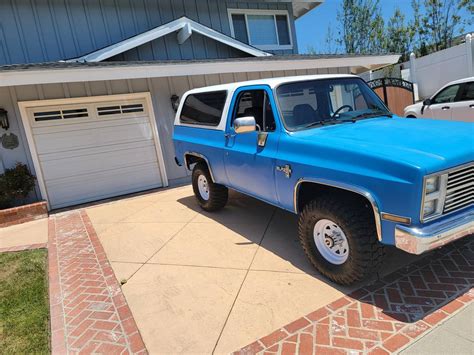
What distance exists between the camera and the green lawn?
3.24 m

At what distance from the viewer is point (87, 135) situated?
8.40m

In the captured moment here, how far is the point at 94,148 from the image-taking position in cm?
849

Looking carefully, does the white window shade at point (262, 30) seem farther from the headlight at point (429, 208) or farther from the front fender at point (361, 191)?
the headlight at point (429, 208)

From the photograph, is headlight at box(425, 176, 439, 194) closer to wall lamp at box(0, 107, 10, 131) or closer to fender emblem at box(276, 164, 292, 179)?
fender emblem at box(276, 164, 292, 179)

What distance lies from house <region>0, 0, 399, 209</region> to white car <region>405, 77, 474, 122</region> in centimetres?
204

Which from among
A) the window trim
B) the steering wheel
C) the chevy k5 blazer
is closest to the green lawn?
the chevy k5 blazer

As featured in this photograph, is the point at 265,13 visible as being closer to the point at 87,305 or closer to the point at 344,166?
the point at 344,166

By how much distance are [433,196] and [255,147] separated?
2168 mm

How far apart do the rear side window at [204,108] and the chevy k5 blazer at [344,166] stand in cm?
3

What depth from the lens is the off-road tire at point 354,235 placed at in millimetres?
3250

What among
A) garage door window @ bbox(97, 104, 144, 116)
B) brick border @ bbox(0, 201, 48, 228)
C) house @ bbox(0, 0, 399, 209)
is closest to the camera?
brick border @ bbox(0, 201, 48, 228)

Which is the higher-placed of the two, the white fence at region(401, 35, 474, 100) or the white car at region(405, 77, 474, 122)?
the white fence at region(401, 35, 474, 100)

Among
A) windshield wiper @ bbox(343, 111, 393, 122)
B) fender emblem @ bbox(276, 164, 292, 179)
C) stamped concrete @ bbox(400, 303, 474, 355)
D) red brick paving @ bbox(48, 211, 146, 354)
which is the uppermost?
windshield wiper @ bbox(343, 111, 393, 122)

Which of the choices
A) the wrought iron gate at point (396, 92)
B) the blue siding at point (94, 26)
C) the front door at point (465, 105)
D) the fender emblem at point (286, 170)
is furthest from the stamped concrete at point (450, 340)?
the wrought iron gate at point (396, 92)
